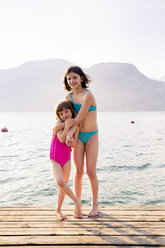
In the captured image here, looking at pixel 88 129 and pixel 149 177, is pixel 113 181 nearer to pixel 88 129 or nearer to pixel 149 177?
pixel 149 177

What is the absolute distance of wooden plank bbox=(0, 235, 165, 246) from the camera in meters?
2.86

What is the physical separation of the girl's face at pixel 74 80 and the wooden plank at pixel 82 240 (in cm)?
217

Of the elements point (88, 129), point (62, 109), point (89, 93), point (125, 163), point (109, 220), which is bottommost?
point (125, 163)

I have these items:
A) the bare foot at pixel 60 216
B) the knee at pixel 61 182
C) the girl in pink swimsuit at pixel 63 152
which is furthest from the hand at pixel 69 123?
the bare foot at pixel 60 216

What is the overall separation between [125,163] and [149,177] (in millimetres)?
3106

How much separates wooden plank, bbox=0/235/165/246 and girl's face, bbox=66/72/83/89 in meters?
2.17

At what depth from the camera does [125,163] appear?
13883 millimetres

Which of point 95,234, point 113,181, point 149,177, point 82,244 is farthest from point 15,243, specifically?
point 149,177

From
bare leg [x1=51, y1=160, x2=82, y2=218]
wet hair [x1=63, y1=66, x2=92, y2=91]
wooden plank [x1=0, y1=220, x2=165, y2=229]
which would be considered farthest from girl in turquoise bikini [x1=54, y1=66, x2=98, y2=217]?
wooden plank [x1=0, y1=220, x2=165, y2=229]

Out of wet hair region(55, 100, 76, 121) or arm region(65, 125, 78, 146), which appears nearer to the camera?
arm region(65, 125, 78, 146)

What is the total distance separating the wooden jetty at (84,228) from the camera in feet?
9.43

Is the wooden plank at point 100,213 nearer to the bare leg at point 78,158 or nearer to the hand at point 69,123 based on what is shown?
the bare leg at point 78,158

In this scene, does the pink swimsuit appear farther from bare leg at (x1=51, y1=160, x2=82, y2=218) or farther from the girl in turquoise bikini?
the girl in turquoise bikini

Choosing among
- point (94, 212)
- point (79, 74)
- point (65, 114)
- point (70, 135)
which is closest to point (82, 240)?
point (94, 212)
